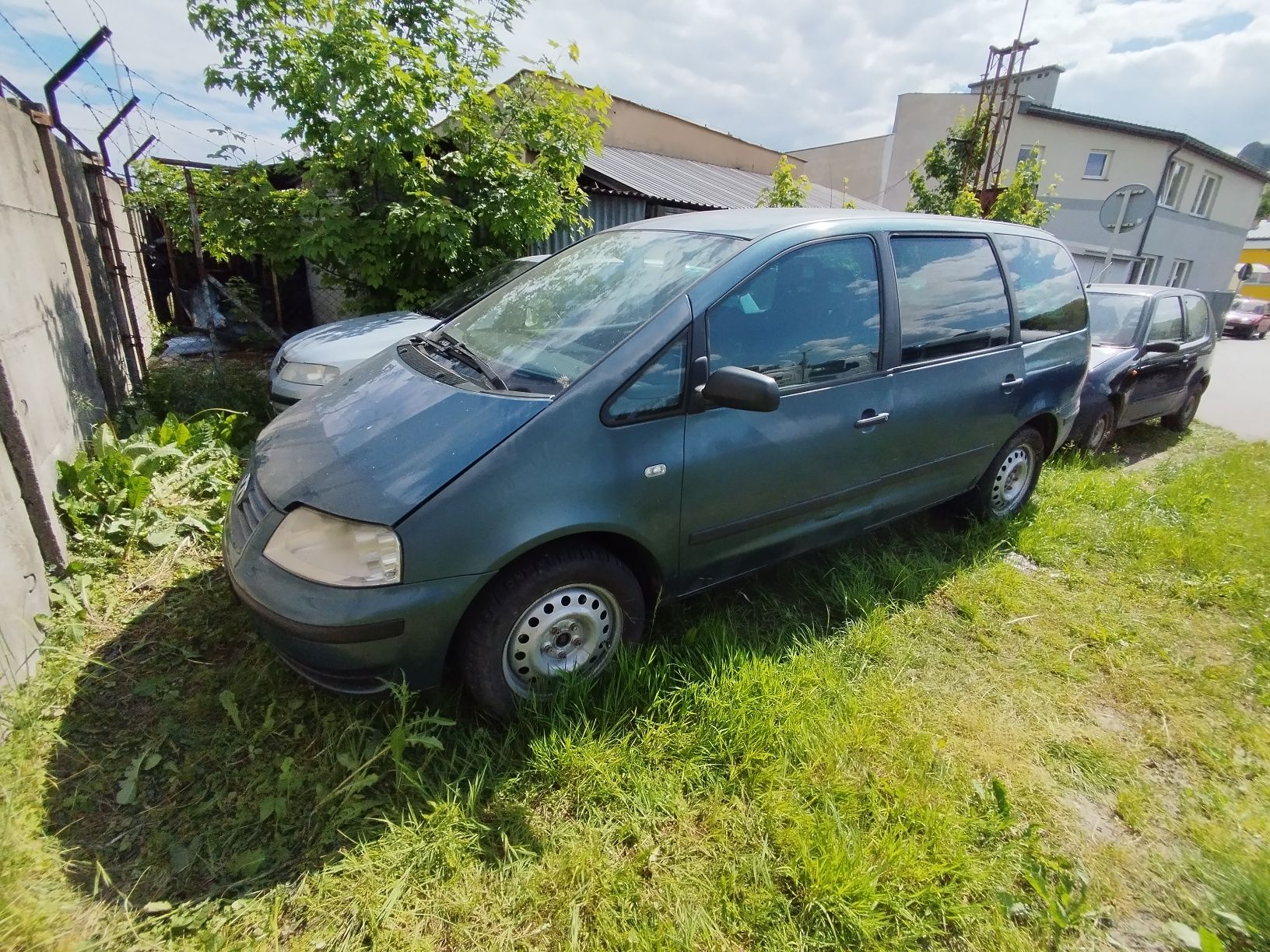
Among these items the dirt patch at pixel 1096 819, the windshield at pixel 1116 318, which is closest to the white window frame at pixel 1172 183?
the windshield at pixel 1116 318

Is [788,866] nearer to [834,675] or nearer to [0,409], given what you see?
[834,675]

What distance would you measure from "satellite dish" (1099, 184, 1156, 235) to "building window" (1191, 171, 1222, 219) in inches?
834

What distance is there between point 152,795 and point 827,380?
110 inches

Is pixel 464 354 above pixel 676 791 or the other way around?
above

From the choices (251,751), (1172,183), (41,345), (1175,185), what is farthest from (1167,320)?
(1175,185)

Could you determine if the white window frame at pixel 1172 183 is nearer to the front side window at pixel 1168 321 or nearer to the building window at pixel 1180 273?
the building window at pixel 1180 273

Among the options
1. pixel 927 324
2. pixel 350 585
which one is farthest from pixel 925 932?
pixel 927 324

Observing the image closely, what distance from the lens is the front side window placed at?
19.5 ft

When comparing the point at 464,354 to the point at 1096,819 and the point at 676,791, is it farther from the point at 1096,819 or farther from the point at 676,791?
the point at 1096,819

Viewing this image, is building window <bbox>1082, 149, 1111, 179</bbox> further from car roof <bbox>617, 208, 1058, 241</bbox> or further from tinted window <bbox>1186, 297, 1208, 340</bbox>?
car roof <bbox>617, 208, 1058, 241</bbox>

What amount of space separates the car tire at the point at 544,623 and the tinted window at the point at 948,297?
5.75 feet

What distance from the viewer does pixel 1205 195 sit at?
2231 cm

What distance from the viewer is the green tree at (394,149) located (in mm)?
4594

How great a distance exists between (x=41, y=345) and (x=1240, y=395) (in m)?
14.8
